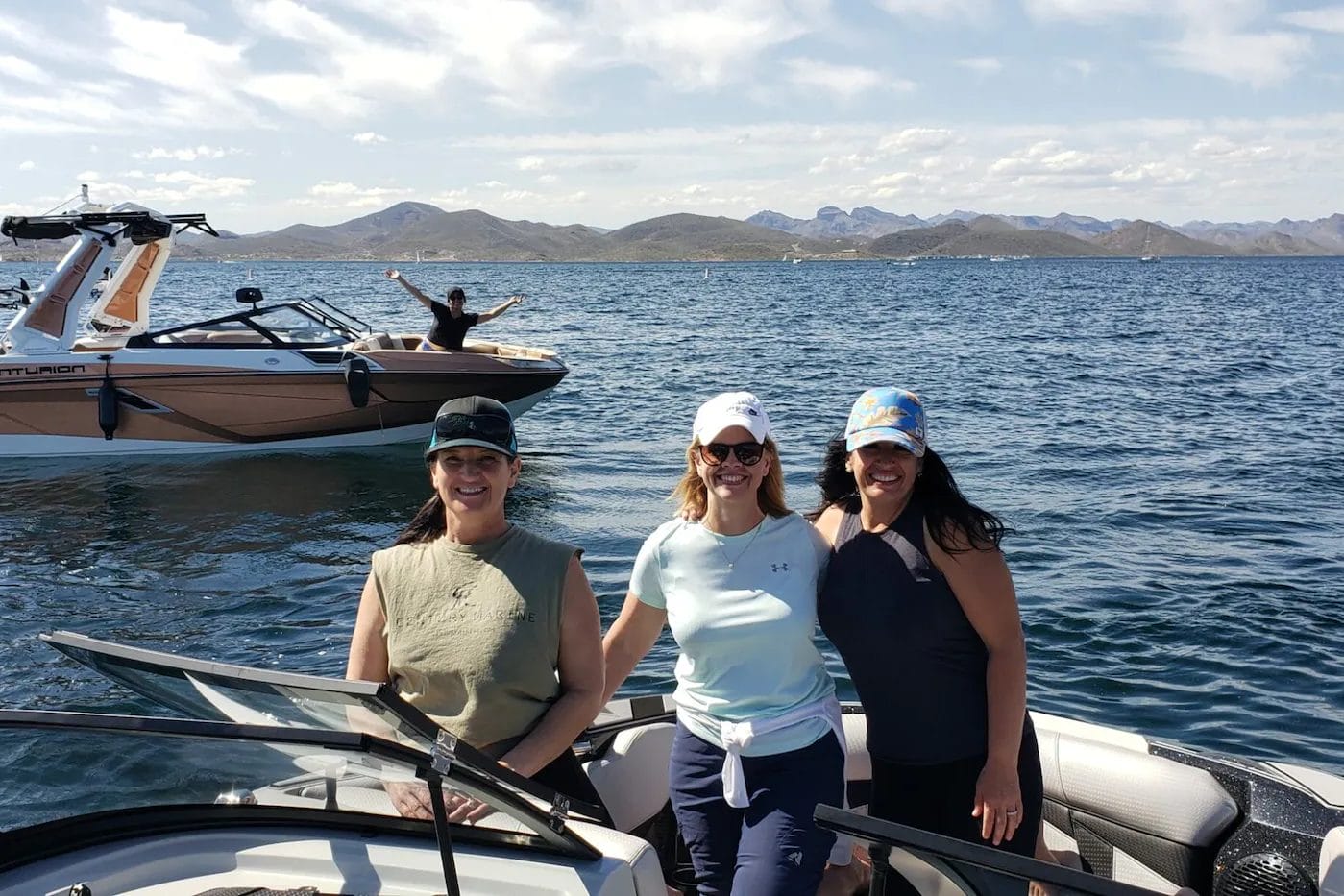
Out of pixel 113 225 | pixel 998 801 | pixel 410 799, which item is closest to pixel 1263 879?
pixel 998 801

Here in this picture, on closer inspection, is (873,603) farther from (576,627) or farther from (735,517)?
(576,627)

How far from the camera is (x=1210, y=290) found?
83.9 metres

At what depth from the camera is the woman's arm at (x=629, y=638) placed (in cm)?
360

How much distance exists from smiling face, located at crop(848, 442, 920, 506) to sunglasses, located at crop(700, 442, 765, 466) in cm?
29

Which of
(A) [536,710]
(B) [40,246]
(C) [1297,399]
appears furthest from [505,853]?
(C) [1297,399]

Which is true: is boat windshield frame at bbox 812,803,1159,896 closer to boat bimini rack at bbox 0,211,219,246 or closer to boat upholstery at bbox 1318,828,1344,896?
boat upholstery at bbox 1318,828,1344,896

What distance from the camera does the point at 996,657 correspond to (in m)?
3.16

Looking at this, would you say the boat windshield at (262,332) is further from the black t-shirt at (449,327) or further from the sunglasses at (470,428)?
the sunglasses at (470,428)

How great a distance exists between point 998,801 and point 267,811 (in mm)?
1906

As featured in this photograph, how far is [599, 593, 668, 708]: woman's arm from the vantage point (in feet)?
11.8

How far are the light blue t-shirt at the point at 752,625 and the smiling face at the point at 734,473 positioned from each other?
0.37 feet

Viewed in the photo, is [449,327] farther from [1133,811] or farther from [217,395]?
[1133,811]

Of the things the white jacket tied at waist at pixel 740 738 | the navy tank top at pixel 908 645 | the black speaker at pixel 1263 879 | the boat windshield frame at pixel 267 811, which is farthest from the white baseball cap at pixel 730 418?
the black speaker at pixel 1263 879

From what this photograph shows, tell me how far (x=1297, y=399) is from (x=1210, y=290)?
6759cm
